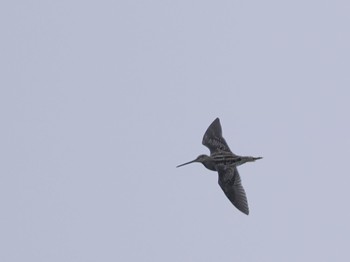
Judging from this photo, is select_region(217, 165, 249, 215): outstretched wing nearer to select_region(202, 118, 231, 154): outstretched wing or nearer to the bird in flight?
the bird in flight

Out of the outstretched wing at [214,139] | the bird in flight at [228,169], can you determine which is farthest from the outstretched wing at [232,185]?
the outstretched wing at [214,139]

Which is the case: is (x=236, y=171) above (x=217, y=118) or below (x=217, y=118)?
below

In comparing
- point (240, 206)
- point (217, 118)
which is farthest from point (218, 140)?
point (240, 206)

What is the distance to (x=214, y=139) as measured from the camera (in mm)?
44938

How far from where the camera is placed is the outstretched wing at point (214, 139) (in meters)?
44.6

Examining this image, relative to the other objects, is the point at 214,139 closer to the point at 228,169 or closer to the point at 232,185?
the point at 228,169

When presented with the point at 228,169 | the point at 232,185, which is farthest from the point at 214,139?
the point at 232,185

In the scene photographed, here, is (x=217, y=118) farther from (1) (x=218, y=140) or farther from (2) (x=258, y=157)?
(2) (x=258, y=157)

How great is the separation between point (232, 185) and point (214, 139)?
3583 millimetres

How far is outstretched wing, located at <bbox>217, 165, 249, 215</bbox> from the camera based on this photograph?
4269 centimetres

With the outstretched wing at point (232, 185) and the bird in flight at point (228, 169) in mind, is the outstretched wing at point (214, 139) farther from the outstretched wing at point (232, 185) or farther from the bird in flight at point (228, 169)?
the outstretched wing at point (232, 185)

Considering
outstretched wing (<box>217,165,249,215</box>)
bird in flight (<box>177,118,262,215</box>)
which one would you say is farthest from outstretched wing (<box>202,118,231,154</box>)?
outstretched wing (<box>217,165,249,215</box>)

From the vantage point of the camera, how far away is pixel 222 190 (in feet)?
143

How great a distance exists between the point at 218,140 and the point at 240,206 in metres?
4.84
